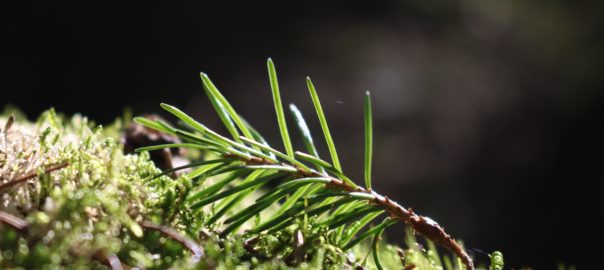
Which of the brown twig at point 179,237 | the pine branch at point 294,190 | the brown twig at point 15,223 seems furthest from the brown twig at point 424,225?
the brown twig at point 15,223

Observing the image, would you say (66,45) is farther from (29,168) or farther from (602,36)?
(29,168)

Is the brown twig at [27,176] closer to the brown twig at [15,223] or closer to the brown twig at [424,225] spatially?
the brown twig at [15,223]

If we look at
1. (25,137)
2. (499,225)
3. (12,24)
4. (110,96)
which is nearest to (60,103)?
(110,96)

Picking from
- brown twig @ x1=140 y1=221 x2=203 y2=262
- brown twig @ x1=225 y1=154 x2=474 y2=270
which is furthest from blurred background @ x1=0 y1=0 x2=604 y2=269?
brown twig @ x1=140 y1=221 x2=203 y2=262

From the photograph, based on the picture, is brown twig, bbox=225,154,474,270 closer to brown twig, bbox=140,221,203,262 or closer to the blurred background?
brown twig, bbox=140,221,203,262

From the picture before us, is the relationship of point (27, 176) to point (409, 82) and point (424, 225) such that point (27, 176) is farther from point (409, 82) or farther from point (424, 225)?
point (409, 82)

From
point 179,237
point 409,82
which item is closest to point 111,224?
point 179,237
